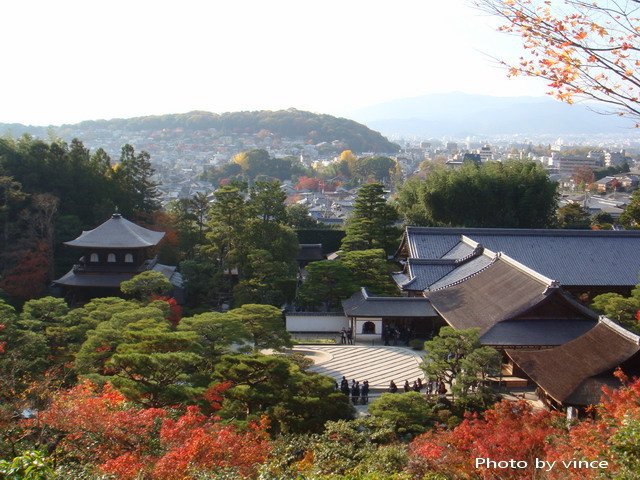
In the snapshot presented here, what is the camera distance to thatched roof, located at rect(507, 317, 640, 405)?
12953 mm

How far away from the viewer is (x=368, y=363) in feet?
62.6

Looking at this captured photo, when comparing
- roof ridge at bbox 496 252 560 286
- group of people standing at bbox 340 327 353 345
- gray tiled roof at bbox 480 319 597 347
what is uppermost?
roof ridge at bbox 496 252 560 286

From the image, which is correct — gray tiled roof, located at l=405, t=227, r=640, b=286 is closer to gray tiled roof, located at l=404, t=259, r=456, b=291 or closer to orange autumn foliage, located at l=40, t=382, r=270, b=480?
gray tiled roof, located at l=404, t=259, r=456, b=291

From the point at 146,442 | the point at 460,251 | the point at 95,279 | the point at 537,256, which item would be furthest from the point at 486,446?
the point at 95,279

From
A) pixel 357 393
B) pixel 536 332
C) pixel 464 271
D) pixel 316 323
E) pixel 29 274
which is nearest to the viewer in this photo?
pixel 357 393

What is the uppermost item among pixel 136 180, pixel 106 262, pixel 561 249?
pixel 136 180

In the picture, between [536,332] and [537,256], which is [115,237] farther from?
[537,256]

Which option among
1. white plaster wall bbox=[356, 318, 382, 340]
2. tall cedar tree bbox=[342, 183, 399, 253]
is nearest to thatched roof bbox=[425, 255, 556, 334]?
white plaster wall bbox=[356, 318, 382, 340]

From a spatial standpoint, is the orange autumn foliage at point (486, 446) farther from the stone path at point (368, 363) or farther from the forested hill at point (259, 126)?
the forested hill at point (259, 126)

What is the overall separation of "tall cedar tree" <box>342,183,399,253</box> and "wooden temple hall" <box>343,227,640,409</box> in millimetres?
1536

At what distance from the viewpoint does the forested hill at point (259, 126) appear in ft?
506

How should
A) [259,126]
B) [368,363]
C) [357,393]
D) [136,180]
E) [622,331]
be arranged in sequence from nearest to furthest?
[622,331]
[357,393]
[368,363]
[136,180]
[259,126]

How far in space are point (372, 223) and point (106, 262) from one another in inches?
472

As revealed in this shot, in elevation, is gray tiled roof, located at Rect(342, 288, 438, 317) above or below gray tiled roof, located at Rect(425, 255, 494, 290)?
below
